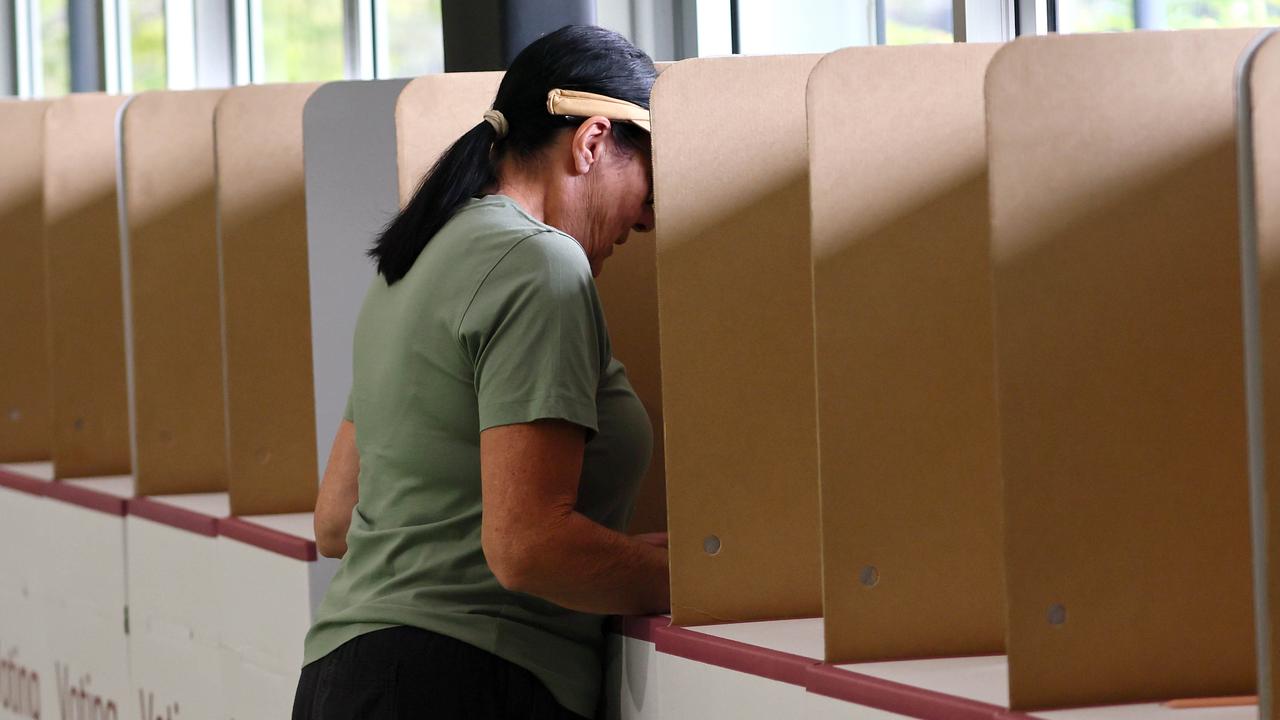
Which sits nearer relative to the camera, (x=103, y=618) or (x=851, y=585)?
(x=851, y=585)

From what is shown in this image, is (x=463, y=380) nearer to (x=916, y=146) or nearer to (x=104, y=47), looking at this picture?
(x=916, y=146)

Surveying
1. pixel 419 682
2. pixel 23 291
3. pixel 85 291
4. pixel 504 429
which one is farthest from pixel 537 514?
pixel 23 291

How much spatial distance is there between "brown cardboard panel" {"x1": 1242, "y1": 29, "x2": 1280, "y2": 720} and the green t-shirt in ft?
1.78

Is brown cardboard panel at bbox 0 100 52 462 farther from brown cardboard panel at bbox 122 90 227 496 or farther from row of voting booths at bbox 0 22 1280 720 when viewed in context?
row of voting booths at bbox 0 22 1280 720

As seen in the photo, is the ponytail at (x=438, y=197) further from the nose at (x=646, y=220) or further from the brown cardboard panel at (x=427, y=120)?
the brown cardboard panel at (x=427, y=120)

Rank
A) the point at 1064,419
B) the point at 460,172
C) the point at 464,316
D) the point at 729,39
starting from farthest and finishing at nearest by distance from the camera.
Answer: the point at 729,39 < the point at 460,172 < the point at 464,316 < the point at 1064,419

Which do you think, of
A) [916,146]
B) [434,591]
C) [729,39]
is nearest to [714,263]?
[916,146]

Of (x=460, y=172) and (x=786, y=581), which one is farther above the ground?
(x=460, y=172)

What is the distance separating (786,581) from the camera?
58.8 inches

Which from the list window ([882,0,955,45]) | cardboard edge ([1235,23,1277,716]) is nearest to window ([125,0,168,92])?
window ([882,0,955,45])

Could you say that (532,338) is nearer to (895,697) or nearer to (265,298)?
(895,697)

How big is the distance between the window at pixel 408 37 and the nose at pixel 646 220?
1850 mm

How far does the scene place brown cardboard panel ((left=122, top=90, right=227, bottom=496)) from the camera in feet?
8.28

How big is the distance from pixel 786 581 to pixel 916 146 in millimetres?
436
